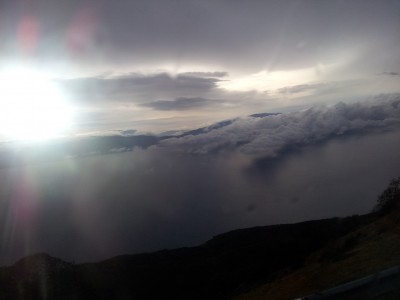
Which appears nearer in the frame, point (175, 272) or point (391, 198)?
point (391, 198)

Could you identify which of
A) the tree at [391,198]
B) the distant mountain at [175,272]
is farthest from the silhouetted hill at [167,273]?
the tree at [391,198]

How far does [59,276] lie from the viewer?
66.7 metres

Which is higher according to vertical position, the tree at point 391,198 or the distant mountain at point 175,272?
the tree at point 391,198

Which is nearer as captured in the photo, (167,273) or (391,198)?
(391,198)

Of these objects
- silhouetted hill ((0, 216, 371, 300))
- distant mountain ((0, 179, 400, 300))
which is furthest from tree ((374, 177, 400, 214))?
silhouetted hill ((0, 216, 371, 300))

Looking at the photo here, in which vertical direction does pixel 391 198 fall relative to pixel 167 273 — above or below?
above

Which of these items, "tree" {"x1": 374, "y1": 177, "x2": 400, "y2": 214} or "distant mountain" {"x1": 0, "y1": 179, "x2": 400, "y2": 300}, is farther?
"distant mountain" {"x1": 0, "y1": 179, "x2": 400, "y2": 300}

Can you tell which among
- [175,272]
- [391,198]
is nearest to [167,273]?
[175,272]

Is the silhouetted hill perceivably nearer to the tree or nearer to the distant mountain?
the distant mountain

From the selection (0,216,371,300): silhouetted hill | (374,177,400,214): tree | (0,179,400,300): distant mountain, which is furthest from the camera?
(0,216,371,300): silhouetted hill

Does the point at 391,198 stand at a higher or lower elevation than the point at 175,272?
higher

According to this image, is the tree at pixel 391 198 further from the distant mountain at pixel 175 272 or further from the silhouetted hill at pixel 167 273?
the silhouetted hill at pixel 167 273

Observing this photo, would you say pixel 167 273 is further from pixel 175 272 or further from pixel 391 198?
pixel 391 198

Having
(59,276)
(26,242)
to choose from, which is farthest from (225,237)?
(26,242)
